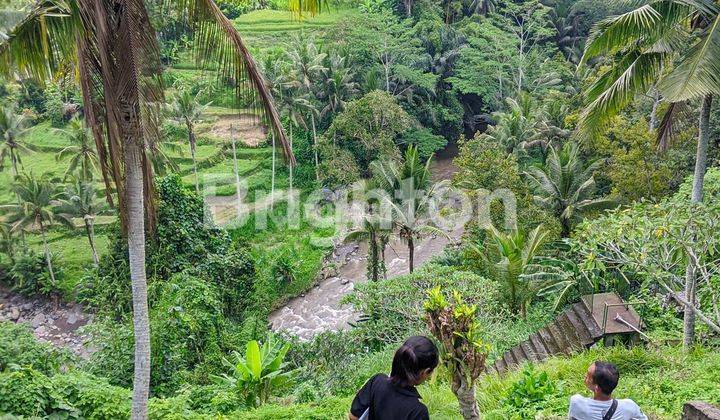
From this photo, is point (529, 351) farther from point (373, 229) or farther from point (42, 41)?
point (42, 41)

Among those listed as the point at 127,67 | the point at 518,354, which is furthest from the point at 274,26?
the point at 127,67

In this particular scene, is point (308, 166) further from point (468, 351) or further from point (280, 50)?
point (468, 351)

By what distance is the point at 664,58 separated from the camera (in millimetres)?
6059

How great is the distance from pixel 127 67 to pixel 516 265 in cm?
787

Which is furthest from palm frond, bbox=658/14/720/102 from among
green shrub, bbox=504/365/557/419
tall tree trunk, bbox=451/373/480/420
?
tall tree trunk, bbox=451/373/480/420

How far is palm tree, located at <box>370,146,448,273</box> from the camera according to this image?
1336cm

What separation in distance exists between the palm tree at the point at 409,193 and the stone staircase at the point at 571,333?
181 inches

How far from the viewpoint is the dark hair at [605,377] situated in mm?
3039

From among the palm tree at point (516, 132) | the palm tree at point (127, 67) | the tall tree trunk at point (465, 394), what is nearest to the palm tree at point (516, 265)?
the palm tree at point (127, 67)

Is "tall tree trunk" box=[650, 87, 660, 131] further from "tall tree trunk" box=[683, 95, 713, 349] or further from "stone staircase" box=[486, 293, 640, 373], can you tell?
"tall tree trunk" box=[683, 95, 713, 349]

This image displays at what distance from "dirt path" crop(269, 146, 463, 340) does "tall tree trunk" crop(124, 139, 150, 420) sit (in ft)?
31.4

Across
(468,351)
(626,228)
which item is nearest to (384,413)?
(468,351)

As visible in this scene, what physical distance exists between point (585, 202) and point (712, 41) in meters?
8.20

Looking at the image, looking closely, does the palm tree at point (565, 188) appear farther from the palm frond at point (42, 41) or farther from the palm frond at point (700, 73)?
the palm frond at point (42, 41)
